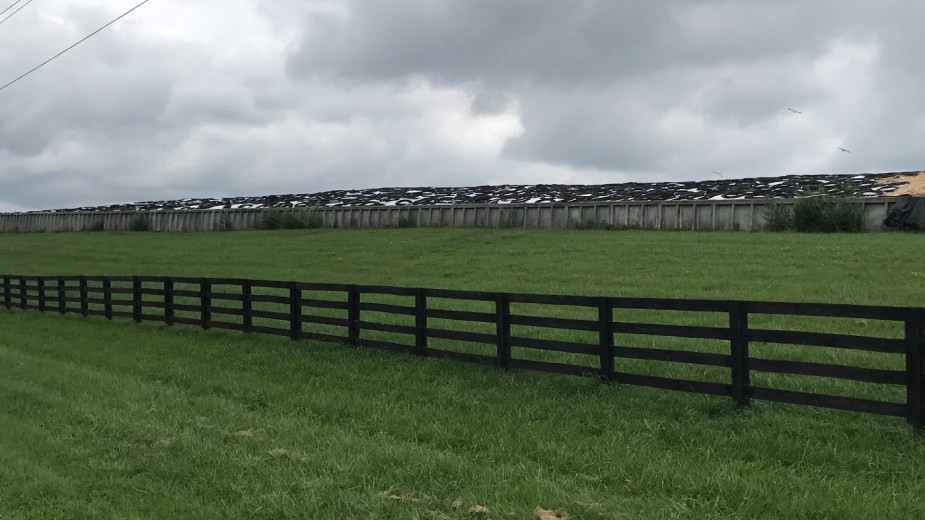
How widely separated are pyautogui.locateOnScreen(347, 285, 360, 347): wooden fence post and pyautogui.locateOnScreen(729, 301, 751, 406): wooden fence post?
242 inches

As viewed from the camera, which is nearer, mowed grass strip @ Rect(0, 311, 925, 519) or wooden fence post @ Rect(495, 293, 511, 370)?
mowed grass strip @ Rect(0, 311, 925, 519)

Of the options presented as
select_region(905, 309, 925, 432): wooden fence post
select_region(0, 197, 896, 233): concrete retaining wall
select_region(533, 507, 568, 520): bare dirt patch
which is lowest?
select_region(533, 507, 568, 520): bare dirt patch

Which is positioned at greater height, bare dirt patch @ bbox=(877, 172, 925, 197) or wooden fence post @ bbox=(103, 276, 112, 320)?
bare dirt patch @ bbox=(877, 172, 925, 197)

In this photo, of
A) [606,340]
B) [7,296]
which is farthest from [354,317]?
[7,296]

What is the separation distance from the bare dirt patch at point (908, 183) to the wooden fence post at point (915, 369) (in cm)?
3239

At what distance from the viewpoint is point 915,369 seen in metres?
6.72

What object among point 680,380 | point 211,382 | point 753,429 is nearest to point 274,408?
point 211,382

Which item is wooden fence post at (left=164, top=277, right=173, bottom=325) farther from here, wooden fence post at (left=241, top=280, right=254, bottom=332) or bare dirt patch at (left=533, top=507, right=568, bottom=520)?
bare dirt patch at (left=533, top=507, right=568, bottom=520)

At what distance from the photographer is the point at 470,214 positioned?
44312mm

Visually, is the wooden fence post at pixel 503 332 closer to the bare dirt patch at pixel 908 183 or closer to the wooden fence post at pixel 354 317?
the wooden fence post at pixel 354 317

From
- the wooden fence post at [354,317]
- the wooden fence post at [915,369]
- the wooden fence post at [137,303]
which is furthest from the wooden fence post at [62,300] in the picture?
the wooden fence post at [915,369]

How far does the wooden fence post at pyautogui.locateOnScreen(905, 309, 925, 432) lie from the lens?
21.9 feet

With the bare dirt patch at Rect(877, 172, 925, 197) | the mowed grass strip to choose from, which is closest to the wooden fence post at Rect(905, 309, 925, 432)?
the mowed grass strip

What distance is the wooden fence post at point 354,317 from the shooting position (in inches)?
478
